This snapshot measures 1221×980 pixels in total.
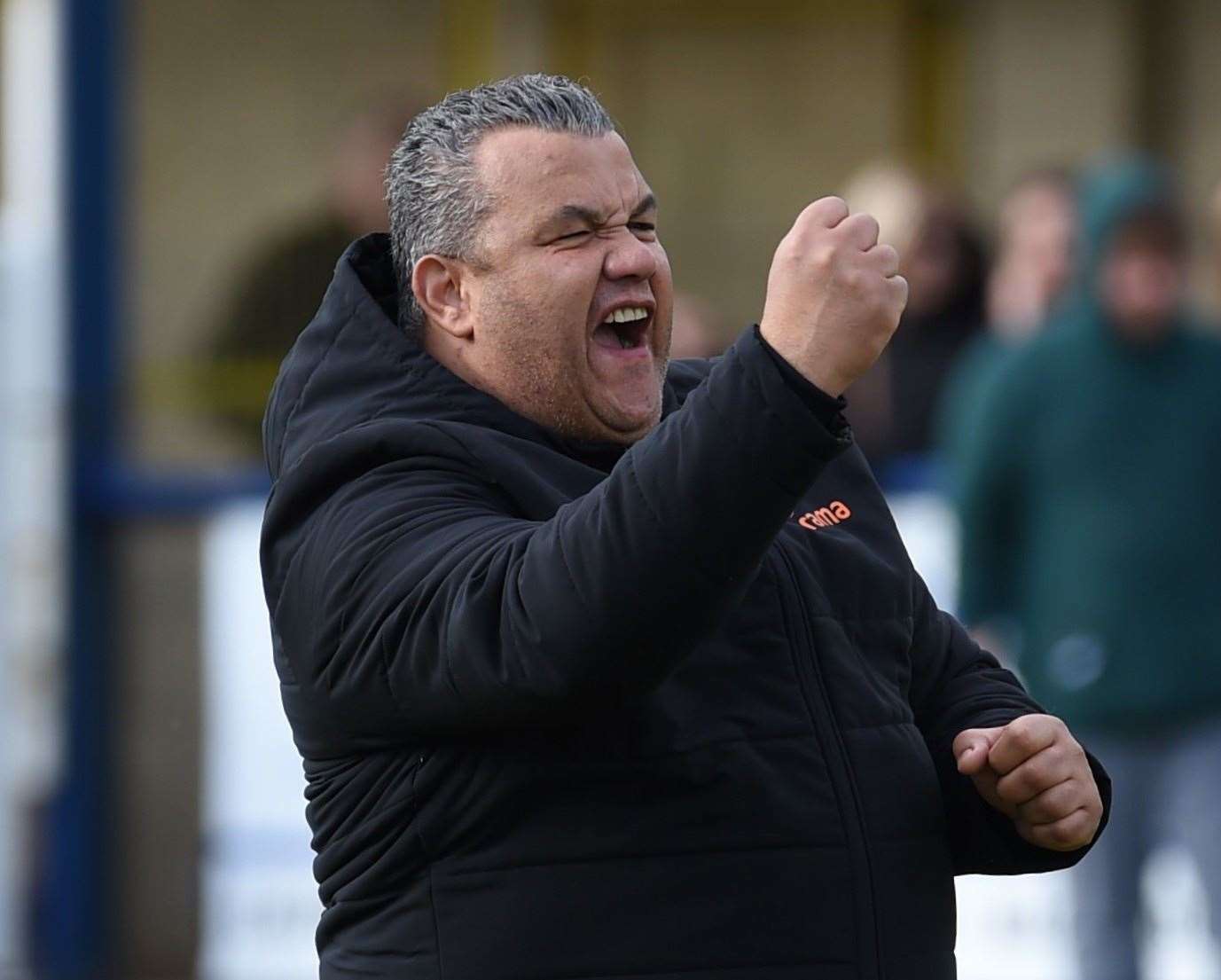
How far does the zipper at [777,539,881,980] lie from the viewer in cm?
254

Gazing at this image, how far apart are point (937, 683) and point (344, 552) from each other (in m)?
0.84

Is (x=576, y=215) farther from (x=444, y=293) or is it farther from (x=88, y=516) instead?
(x=88, y=516)

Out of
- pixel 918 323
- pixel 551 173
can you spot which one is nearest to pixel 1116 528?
pixel 918 323

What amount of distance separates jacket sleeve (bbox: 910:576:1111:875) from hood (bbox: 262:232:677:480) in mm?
500

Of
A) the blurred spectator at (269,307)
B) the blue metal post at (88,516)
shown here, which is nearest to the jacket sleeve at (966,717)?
the blurred spectator at (269,307)

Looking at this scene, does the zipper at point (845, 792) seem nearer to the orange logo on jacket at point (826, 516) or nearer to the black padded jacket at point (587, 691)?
the black padded jacket at point (587, 691)

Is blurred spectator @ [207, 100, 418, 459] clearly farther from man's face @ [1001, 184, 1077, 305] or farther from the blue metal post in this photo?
man's face @ [1001, 184, 1077, 305]

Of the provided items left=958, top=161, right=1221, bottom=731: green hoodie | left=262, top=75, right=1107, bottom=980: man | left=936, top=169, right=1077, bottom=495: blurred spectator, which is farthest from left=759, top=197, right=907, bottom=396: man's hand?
left=936, top=169, right=1077, bottom=495: blurred spectator

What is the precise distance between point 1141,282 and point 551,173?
11.3 feet

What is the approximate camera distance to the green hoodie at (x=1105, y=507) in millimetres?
5785

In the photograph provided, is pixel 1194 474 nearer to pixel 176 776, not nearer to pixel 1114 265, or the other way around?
pixel 1114 265

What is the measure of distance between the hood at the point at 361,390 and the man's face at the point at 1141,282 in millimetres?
3400

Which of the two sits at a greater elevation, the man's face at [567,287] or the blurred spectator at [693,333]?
the blurred spectator at [693,333]

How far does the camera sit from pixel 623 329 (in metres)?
2.74
